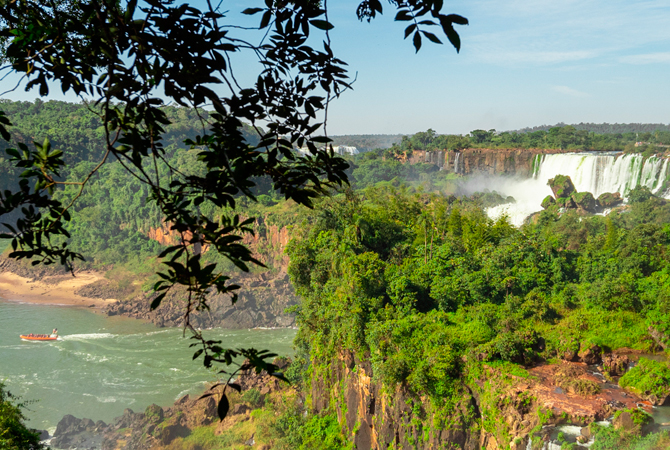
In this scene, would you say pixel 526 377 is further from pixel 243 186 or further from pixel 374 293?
pixel 243 186

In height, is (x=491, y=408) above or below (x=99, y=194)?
below

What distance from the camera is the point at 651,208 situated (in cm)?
2278

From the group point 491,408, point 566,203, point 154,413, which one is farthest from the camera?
point 566,203

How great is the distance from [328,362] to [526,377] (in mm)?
6280

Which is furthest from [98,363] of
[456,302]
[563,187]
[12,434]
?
[563,187]

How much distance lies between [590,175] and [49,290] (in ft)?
121

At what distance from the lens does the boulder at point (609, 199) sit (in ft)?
82.9

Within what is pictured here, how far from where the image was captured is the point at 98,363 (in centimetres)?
2444

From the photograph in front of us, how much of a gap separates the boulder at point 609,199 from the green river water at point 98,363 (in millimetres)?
17963

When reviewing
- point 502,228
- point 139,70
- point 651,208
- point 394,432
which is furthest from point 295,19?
point 651,208

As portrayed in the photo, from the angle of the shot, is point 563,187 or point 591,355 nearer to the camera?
point 591,355

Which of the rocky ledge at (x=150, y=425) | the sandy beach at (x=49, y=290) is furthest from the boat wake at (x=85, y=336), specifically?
the rocky ledge at (x=150, y=425)

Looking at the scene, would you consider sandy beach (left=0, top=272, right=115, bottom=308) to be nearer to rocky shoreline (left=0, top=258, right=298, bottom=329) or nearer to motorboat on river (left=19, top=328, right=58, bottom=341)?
rocky shoreline (left=0, top=258, right=298, bottom=329)

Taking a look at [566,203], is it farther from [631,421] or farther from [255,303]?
[631,421]
